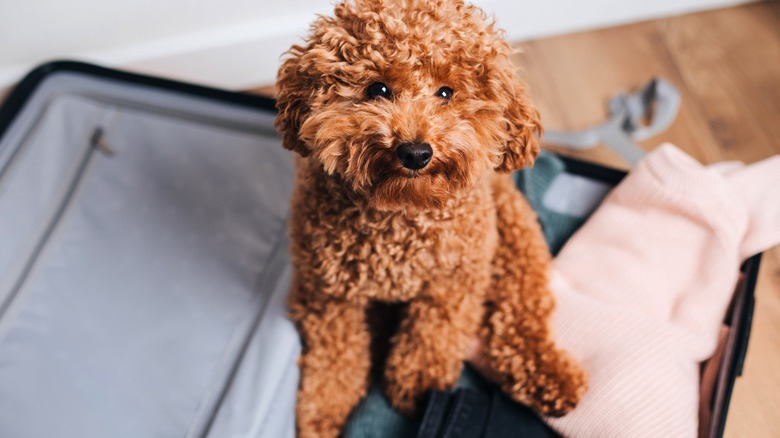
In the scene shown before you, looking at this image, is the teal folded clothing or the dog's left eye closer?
the dog's left eye

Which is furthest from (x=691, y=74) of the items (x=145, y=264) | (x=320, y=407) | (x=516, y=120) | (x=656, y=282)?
(x=145, y=264)

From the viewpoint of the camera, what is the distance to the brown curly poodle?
729 millimetres

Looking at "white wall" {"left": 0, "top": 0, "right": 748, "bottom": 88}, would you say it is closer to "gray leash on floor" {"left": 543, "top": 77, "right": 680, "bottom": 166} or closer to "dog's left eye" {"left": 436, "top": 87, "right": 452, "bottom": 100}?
"gray leash on floor" {"left": 543, "top": 77, "right": 680, "bottom": 166}

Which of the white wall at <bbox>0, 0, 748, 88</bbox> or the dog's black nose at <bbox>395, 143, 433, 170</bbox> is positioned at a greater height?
the dog's black nose at <bbox>395, 143, 433, 170</bbox>

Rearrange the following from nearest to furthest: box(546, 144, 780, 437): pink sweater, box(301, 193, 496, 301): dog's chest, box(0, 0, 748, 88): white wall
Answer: box(301, 193, 496, 301): dog's chest < box(546, 144, 780, 437): pink sweater < box(0, 0, 748, 88): white wall

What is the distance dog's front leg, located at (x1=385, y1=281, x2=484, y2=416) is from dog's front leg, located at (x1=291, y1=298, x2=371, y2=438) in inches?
2.5

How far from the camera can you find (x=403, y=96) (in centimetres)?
75

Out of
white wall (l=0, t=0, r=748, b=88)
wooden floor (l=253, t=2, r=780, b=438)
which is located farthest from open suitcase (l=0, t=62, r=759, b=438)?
wooden floor (l=253, t=2, r=780, b=438)

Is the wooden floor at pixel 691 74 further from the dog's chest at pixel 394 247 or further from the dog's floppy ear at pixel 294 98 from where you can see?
the dog's floppy ear at pixel 294 98

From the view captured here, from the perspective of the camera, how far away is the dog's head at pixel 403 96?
718mm

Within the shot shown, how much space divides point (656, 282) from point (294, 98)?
692 mm

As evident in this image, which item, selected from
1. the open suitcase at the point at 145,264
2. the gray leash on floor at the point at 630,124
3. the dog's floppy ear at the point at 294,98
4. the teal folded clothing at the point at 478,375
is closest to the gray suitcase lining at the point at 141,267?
the open suitcase at the point at 145,264

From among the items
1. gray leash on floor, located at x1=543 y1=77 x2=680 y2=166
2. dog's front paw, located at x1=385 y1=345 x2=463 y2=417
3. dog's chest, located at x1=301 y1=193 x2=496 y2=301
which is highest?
dog's chest, located at x1=301 y1=193 x2=496 y2=301

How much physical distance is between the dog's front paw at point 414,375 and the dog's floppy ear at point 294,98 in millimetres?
391
